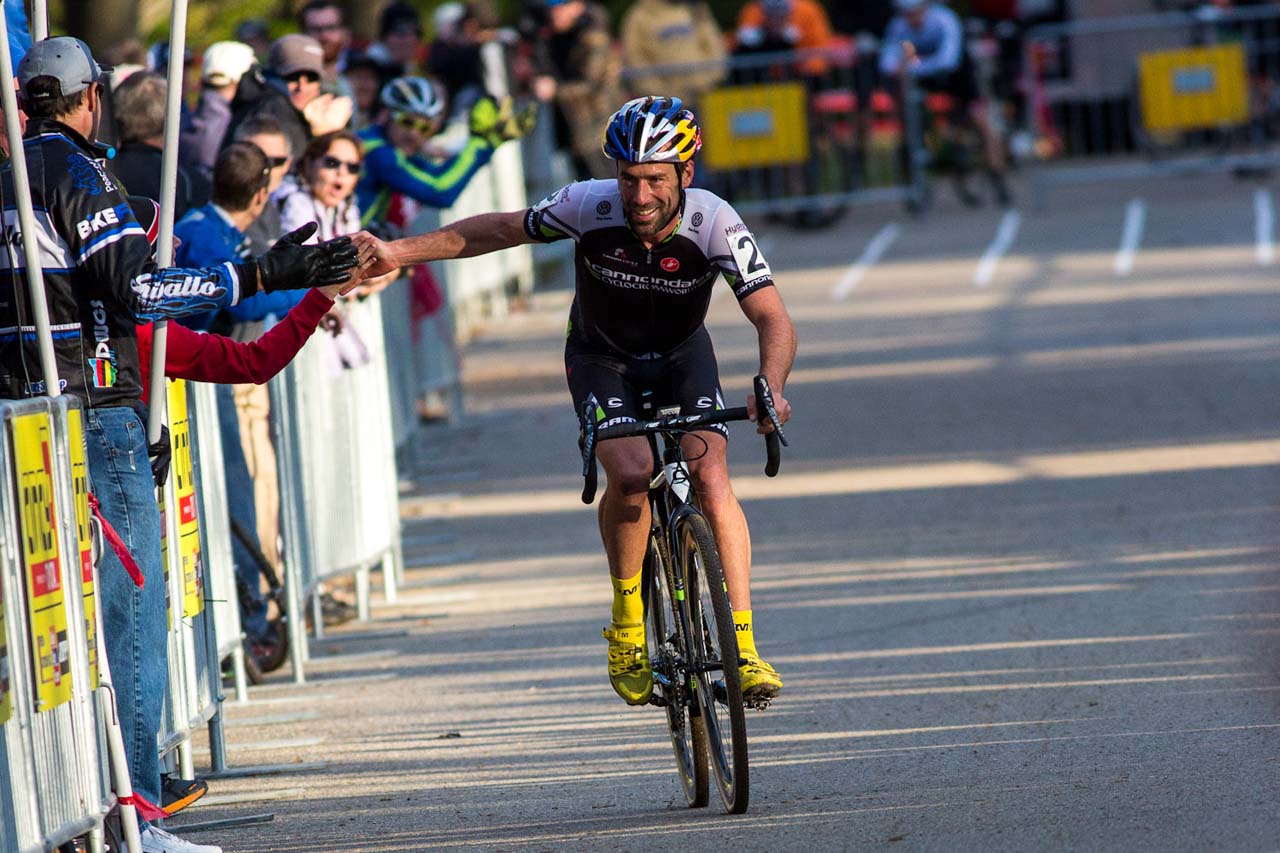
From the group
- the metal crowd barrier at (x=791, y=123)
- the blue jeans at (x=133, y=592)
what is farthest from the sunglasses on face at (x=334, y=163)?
the metal crowd barrier at (x=791, y=123)

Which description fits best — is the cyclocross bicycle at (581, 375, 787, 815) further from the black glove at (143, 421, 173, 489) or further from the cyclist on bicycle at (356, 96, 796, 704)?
the black glove at (143, 421, 173, 489)

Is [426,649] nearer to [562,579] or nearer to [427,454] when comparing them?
[562,579]

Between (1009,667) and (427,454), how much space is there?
6649 millimetres

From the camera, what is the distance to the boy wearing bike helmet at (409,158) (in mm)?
10789

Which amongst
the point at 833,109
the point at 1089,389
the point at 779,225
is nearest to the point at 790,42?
the point at 833,109

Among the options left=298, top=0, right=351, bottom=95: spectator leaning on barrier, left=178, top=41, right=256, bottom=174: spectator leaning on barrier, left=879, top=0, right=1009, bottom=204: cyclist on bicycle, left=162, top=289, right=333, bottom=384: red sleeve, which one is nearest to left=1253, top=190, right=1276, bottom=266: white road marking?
left=879, top=0, right=1009, bottom=204: cyclist on bicycle

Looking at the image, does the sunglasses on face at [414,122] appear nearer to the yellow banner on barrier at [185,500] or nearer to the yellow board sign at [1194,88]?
the yellow banner on barrier at [185,500]

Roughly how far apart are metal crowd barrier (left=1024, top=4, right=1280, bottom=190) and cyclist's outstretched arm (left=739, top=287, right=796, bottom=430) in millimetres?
15743

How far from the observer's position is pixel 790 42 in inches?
897

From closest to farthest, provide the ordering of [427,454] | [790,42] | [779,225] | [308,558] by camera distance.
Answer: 1. [308,558]
2. [427,454]
3. [790,42]
4. [779,225]

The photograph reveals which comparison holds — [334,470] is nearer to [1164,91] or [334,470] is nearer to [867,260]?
[867,260]

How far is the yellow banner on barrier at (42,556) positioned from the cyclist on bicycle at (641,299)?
1.45 m

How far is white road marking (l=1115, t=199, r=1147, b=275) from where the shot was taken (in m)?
19.5

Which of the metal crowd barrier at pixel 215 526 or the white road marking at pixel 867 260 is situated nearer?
the metal crowd barrier at pixel 215 526
